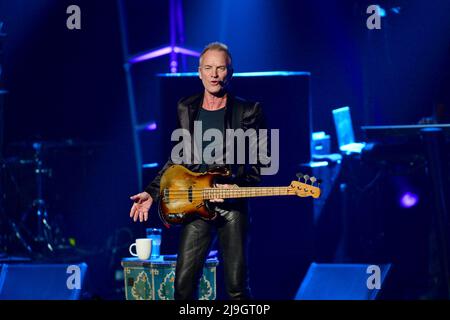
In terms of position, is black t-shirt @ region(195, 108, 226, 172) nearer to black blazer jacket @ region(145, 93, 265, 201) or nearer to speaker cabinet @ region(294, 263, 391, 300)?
black blazer jacket @ region(145, 93, 265, 201)

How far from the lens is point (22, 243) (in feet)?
34.6

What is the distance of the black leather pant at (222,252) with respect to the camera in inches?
229

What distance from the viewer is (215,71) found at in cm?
602

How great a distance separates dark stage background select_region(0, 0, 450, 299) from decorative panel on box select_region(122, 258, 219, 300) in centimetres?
246

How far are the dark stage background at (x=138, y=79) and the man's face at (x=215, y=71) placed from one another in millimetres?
3770

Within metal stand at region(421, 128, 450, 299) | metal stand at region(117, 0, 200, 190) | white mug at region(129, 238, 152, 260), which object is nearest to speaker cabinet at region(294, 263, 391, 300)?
metal stand at region(421, 128, 450, 299)

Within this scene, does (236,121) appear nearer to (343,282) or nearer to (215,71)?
(215,71)

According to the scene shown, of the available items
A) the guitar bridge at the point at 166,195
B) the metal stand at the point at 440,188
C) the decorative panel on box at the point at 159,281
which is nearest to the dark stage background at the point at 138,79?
the metal stand at the point at 440,188

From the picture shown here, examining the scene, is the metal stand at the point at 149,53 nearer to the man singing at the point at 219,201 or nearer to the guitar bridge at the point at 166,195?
the man singing at the point at 219,201

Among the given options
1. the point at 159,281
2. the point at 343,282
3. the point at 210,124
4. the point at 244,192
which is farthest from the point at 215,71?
the point at 343,282

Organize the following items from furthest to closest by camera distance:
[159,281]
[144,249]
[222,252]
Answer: [144,249]
[159,281]
[222,252]

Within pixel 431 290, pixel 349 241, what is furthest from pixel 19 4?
pixel 431 290

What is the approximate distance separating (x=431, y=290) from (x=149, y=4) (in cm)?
501

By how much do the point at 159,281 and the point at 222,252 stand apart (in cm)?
143
